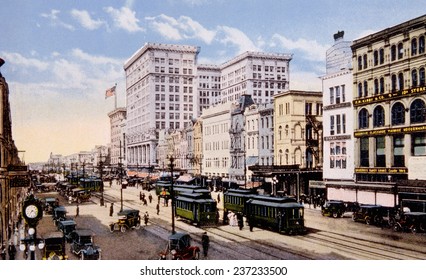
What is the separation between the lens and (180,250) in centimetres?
2231

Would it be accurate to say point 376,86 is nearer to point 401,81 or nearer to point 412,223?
point 401,81

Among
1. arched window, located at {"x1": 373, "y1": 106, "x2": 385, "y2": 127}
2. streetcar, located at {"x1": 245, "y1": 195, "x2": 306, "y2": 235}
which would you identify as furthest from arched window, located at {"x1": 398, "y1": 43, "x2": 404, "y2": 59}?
streetcar, located at {"x1": 245, "y1": 195, "x2": 306, "y2": 235}

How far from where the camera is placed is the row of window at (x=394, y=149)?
97.0ft

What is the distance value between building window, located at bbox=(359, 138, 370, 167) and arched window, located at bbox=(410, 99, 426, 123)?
18.7ft

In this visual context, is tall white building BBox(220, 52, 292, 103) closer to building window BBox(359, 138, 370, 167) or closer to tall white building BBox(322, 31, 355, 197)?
tall white building BBox(322, 31, 355, 197)

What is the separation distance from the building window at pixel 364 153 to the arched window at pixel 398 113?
12.5 feet

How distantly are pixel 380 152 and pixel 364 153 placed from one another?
2177mm

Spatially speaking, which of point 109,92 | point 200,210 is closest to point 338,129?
point 200,210

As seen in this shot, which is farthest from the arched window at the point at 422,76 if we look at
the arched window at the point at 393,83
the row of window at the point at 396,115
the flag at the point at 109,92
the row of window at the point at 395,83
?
the flag at the point at 109,92

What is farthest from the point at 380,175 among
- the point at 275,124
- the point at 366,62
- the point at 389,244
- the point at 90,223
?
the point at 90,223

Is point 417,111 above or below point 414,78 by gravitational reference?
below
